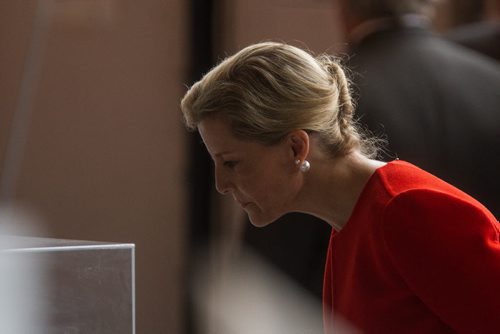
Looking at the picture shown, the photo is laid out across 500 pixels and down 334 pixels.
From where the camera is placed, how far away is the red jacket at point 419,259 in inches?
46.1

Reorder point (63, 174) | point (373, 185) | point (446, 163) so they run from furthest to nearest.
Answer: point (63, 174) < point (446, 163) < point (373, 185)

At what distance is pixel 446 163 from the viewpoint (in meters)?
1.65

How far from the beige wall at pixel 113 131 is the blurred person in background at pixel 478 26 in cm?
89

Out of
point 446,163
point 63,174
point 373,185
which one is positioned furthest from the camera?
point 63,174

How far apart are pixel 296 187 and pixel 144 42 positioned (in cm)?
171

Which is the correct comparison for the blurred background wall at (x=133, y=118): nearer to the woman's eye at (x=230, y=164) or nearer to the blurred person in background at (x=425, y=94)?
the blurred person in background at (x=425, y=94)

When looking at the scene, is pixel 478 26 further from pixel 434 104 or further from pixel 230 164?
pixel 230 164

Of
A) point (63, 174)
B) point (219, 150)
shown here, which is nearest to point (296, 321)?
point (219, 150)

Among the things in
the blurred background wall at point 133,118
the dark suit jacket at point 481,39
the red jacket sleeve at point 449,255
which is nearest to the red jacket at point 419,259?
the red jacket sleeve at point 449,255

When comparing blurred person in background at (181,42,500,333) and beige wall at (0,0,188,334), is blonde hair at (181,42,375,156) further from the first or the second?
beige wall at (0,0,188,334)

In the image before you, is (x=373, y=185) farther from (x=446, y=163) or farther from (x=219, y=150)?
(x=446, y=163)

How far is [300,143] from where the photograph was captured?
1.33 meters

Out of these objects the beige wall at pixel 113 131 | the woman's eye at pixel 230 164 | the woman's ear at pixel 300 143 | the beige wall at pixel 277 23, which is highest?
the beige wall at pixel 277 23

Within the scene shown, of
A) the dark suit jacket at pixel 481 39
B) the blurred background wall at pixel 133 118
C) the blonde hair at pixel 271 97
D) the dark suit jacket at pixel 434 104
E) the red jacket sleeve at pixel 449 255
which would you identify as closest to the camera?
the red jacket sleeve at pixel 449 255
